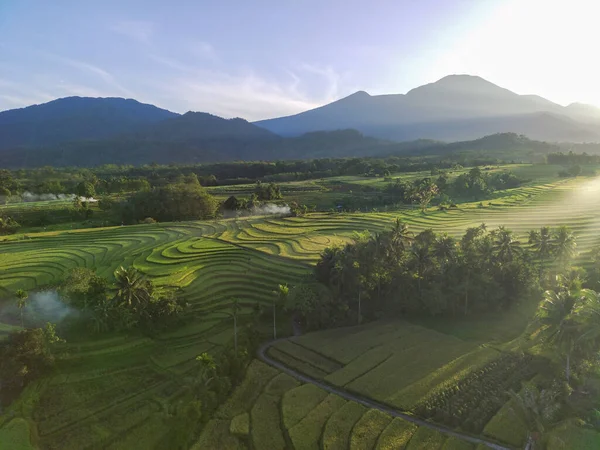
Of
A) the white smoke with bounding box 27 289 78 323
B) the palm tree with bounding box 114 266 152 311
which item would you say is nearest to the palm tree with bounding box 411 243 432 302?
the palm tree with bounding box 114 266 152 311

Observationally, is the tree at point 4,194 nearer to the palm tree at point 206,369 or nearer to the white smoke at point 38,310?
the white smoke at point 38,310

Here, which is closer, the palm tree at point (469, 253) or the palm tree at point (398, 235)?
→ the palm tree at point (469, 253)

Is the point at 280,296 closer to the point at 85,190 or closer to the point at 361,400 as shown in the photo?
the point at 361,400

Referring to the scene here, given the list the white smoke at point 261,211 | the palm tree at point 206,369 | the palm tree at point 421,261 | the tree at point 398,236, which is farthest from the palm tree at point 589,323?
the white smoke at point 261,211

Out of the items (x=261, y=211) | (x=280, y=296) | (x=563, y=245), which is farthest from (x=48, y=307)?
(x=563, y=245)

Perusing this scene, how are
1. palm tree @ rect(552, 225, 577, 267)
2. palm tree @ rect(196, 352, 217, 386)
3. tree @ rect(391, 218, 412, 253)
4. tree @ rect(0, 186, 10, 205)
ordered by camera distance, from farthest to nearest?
1. tree @ rect(0, 186, 10, 205)
2. palm tree @ rect(552, 225, 577, 267)
3. tree @ rect(391, 218, 412, 253)
4. palm tree @ rect(196, 352, 217, 386)

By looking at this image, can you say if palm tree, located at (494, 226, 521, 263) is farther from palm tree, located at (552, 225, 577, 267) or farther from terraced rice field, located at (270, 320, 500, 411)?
terraced rice field, located at (270, 320, 500, 411)
